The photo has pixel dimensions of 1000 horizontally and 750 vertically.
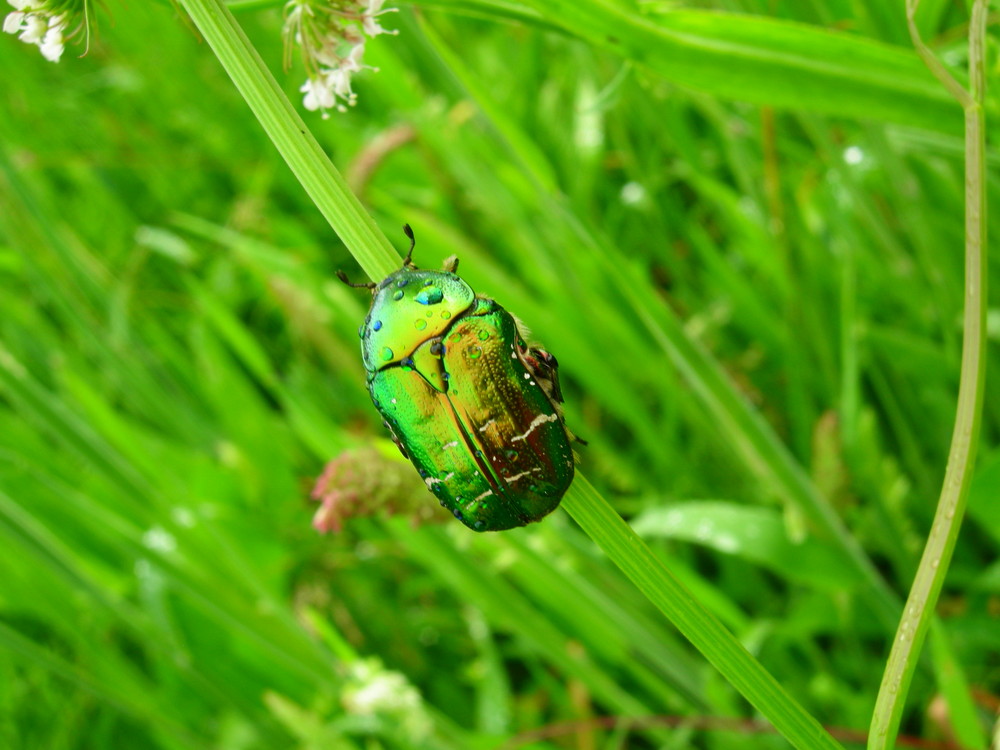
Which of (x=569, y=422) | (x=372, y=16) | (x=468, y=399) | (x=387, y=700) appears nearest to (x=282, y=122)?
(x=372, y=16)

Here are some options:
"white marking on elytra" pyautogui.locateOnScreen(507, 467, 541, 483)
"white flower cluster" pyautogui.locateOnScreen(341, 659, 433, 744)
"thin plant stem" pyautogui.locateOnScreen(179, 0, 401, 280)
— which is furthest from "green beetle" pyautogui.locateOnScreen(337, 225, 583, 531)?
"white flower cluster" pyautogui.locateOnScreen(341, 659, 433, 744)

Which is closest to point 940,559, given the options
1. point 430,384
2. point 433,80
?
point 430,384

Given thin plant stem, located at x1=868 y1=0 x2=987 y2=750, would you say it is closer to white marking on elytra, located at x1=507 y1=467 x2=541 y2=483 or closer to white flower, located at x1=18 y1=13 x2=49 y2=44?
white marking on elytra, located at x1=507 y1=467 x2=541 y2=483

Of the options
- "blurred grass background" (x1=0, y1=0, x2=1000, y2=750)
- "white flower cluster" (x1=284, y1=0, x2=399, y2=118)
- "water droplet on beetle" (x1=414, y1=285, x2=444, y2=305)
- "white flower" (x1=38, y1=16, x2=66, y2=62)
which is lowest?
"blurred grass background" (x1=0, y1=0, x2=1000, y2=750)

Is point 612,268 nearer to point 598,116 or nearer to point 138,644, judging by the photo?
point 598,116

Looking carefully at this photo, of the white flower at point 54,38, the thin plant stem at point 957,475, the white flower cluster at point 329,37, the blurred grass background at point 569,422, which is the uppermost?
the white flower at point 54,38

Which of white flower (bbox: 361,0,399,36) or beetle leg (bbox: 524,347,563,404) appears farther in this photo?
beetle leg (bbox: 524,347,563,404)

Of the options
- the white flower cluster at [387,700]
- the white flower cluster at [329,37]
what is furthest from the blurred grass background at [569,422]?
the white flower cluster at [329,37]

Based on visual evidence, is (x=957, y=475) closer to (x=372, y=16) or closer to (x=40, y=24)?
(x=372, y=16)

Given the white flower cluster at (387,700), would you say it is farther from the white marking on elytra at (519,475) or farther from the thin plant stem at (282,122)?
the thin plant stem at (282,122)
